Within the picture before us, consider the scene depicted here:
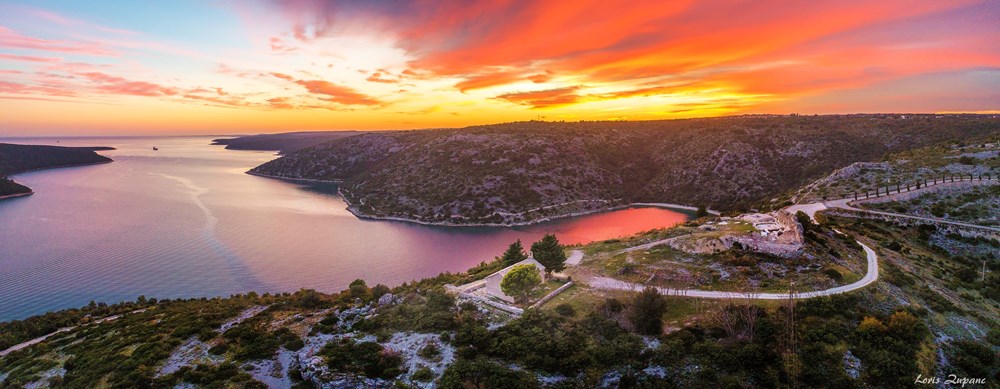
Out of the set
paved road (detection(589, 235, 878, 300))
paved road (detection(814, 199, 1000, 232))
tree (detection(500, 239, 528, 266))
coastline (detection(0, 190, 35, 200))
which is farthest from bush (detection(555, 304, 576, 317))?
coastline (detection(0, 190, 35, 200))

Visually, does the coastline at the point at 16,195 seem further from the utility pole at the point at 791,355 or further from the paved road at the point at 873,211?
the paved road at the point at 873,211

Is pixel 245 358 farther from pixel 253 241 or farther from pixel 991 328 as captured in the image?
pixel 253 241

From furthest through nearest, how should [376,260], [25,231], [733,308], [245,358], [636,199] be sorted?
[636,199], [25,231], [376,260], [245,358], [733,308]

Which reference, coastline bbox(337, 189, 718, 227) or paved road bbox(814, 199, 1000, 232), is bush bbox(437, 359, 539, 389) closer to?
paved road bbox(814, 199, 1000, 232)

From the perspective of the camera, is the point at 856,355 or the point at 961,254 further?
the point at 961,254

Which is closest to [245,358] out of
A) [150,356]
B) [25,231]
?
[150,356]

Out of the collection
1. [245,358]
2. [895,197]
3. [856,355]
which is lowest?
[245,358]

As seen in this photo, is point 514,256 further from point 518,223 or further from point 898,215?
point 518,223
